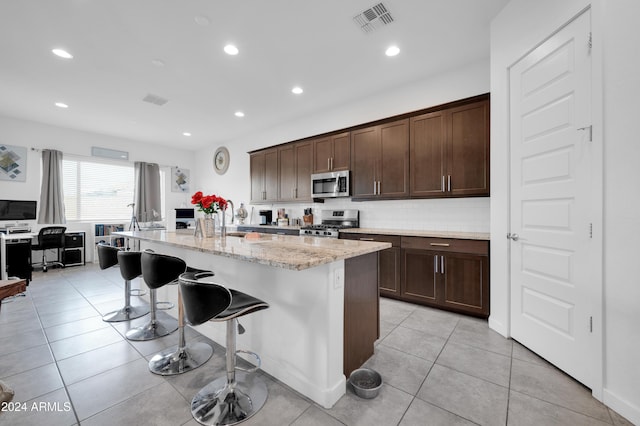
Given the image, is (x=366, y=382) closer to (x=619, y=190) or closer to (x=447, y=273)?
(x=447, y=273)

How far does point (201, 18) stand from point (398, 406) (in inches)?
→ 138

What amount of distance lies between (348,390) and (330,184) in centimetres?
309

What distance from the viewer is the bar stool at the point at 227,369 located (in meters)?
1.35

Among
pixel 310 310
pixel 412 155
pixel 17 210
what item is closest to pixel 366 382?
pixel 310 310

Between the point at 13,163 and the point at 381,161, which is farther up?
the point at 13,163

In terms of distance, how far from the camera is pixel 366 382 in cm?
176

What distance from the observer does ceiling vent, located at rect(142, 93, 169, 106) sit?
13.8 ft

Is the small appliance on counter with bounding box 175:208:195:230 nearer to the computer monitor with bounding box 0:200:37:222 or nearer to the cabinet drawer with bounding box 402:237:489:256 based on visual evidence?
the computer monitor with bounding box 0:200:37:222

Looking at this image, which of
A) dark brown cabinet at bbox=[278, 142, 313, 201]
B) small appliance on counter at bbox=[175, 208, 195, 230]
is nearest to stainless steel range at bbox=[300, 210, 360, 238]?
dark brown cabinet at bbox=[278, 142, 313, 201]

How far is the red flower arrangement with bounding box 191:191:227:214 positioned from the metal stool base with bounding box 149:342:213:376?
1.20 meters

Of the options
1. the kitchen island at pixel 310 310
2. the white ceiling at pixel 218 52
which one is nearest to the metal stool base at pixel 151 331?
the kitchen island at pixel 310 310

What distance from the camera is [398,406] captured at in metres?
1.57

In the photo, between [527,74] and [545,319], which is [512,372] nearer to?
[545,319]

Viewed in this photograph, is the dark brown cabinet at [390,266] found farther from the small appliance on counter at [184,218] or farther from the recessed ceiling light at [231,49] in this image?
the small appliance on counter at [184,218]
